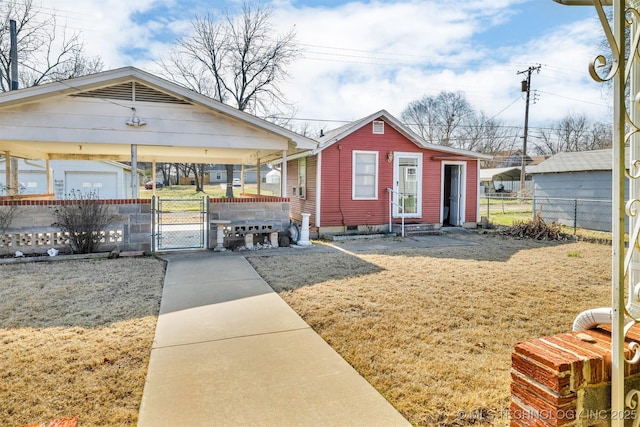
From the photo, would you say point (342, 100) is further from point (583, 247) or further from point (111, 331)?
point (111, 331)

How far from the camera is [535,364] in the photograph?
64.6 inches

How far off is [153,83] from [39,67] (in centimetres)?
1518

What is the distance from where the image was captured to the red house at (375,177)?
38.5ft

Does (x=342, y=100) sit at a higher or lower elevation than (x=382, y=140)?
higher

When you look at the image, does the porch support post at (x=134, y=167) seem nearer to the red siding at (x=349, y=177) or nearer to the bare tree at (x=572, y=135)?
the red siding at (x=349, y=177)

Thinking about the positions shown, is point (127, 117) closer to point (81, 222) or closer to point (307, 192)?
point (81, 222)

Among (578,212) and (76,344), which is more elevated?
(578,212)

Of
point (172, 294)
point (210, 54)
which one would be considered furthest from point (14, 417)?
point (210, 54)

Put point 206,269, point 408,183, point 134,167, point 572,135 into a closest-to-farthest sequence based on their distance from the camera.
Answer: point 206,269 < point 134,167 < point 408,183 < point 572,135

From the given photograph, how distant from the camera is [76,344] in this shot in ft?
11.5

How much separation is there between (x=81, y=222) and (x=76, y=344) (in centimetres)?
521

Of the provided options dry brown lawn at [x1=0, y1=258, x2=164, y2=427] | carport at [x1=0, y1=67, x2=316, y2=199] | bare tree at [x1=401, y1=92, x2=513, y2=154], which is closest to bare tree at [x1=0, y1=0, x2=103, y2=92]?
carport at [x1=0, y1=67, x2=316, y2=199]

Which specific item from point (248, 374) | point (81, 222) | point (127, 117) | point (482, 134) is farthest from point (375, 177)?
point (482, 134)

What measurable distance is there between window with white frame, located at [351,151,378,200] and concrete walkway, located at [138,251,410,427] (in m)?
7.50
